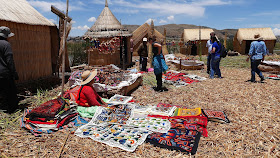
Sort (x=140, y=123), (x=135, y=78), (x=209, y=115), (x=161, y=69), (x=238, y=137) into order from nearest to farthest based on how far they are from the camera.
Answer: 1. (x=238, y=137)
2. (x=140, y=123)
3. (x=209, y=115)
4. (x=161, y=69)
5. (x=135, y=78)

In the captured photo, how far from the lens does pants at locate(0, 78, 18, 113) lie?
159 inches

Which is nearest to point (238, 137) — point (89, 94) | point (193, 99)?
point (193, 99)

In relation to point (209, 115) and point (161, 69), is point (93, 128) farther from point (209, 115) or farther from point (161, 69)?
point (161, 69)

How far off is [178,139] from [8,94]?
137 inches

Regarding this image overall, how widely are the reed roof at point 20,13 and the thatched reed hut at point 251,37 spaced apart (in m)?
17.2

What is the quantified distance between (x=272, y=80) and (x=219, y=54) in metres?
2.18

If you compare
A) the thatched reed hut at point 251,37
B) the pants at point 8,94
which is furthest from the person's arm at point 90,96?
the thatched reed hut at point 251,37

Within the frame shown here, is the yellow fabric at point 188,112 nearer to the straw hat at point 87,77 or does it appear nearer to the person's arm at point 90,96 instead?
the person's arm at point 90,96

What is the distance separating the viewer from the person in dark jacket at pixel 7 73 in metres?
3.90

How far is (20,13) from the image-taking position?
6.04 m

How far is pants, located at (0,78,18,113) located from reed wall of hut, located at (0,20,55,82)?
74.9 inches

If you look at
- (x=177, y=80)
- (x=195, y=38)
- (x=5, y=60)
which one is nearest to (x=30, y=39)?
(x=5, y=60)

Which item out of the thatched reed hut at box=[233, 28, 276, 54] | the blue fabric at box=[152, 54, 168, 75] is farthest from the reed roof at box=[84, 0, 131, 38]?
the thatched reed hut at box=[233, 28, 276, 54]

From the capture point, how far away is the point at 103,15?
10539 millimetres
